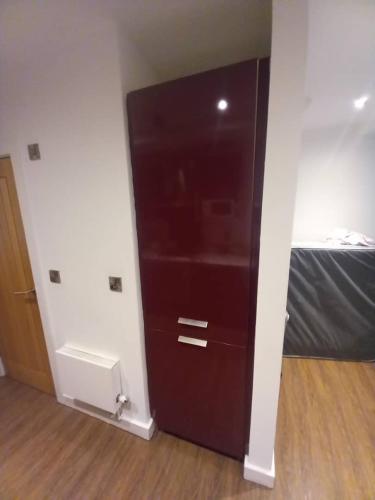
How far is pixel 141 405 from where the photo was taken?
1418mm

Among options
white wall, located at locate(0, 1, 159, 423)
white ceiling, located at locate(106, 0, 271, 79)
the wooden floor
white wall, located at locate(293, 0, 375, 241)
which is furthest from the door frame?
white wall, located at locate(293, 0, 375, 241)

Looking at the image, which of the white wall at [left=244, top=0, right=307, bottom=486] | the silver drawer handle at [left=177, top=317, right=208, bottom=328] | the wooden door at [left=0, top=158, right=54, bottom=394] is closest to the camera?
the white wall at [left=244, top=0, right=307, bottom=486]

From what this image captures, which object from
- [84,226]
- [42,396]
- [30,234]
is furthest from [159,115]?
[42,396]

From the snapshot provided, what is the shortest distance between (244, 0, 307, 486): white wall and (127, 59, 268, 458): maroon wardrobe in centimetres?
5

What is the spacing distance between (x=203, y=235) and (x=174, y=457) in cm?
143

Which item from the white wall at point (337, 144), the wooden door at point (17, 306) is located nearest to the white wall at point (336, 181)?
the white wall at point (337, 144)

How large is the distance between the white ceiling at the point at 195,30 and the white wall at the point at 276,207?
1.11ft

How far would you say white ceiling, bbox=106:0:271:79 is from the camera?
0.92m

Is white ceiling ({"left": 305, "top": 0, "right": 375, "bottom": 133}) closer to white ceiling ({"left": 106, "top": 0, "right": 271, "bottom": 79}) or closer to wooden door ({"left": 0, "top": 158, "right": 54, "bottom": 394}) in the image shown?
white ceiling ({"left": 106, "top": 0, "right": 271, "bottom": 79})

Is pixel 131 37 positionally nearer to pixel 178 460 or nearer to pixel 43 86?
pixel 43 86

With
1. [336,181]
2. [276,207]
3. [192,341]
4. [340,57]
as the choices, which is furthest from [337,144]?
[192,341]

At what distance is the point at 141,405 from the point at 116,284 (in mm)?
867

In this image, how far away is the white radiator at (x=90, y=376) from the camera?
135cm

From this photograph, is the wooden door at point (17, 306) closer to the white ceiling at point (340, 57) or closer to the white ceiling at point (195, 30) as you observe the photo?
the white ceiling at point (195, 30)
